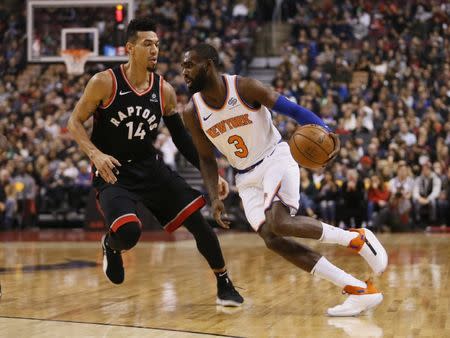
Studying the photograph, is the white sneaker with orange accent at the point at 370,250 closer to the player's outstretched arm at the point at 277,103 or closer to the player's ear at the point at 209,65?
the player's outstretched arm at the point at 277,103

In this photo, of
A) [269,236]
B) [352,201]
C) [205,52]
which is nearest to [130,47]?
[205,52]

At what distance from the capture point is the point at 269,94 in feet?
18.7

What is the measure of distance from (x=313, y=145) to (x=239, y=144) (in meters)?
0.70

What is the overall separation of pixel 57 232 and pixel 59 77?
5521mm

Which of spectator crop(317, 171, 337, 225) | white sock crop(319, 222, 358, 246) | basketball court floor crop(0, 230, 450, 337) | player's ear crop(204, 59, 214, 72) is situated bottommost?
spectator crop(317, 171, 337, 225)

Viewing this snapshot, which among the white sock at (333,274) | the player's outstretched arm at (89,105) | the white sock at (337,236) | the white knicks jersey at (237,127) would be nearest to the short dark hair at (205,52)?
the white knicks jersey at (237,127)

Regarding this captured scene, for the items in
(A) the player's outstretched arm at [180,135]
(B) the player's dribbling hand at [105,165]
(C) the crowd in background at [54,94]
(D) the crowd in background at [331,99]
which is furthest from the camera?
(C) the crowd in background at [54,94]

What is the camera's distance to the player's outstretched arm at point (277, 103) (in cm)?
559

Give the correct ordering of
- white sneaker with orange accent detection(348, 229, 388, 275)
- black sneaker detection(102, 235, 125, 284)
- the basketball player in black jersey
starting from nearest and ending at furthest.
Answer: white sneaker with orange accent detection(348, 229, 388, 275) < the basketball player in black jersey < black sneaker detection(102, 235, 125, 284)

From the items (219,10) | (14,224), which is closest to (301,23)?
(219,10)

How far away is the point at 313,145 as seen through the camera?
5.46 meters

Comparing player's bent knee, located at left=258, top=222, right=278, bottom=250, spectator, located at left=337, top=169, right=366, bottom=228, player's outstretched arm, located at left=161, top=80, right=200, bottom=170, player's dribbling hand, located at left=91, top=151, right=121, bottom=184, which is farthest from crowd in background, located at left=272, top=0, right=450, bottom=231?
player's dribbling hand, located at left=91, top=151, right=121, bottom=184

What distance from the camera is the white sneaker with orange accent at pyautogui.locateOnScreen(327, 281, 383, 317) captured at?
5.52 m

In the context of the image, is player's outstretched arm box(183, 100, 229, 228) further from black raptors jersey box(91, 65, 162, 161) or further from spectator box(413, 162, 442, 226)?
spectator box(413, 162, 442, 226)
